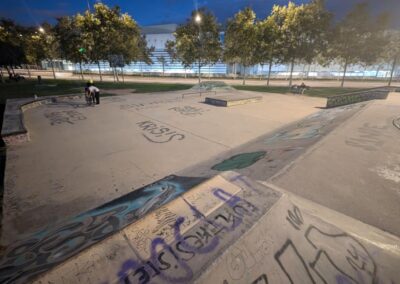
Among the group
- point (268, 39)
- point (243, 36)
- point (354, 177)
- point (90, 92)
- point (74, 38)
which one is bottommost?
point (354, 177)

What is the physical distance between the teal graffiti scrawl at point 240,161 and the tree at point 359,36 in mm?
24877

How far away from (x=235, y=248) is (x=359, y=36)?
30.5 meters

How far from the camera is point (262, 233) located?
2.74 metres

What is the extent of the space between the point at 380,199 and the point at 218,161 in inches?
151

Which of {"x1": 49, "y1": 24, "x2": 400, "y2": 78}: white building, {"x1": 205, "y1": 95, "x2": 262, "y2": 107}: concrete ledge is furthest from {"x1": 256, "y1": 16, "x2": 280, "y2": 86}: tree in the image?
{"x1": 205, "y1": 95, "x2": 262, "y2": 107}: concrete ledge

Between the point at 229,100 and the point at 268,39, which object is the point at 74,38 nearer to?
the point at 229,100

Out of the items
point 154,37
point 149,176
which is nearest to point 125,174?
point 149,176

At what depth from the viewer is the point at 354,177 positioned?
4.64 meters

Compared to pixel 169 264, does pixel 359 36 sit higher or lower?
higher

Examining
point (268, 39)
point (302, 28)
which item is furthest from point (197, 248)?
point (268, 39)

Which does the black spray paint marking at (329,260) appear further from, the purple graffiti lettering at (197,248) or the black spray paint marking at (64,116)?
the black spray paint marking at (64,116)

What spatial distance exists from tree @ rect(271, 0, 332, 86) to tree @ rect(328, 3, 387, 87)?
1.68 metres

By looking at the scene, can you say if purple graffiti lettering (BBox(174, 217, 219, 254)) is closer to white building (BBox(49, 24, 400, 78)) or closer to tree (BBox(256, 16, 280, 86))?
tree (BBox(256, 16, 280, 86))

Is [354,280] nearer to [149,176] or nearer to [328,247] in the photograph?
[328,247]
